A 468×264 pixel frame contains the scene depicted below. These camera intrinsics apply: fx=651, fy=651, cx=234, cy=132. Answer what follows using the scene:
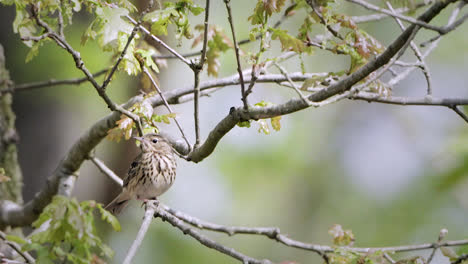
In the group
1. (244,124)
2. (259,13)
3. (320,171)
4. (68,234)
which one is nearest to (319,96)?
(244,124)

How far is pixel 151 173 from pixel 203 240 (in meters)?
1.82

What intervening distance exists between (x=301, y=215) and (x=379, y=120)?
3588mm

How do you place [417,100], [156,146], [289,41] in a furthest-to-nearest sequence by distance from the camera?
[156,146], [289,41], [417,100]

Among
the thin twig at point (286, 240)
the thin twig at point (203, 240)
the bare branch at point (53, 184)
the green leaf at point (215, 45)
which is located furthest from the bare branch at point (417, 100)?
the bare branch at point (53, 184)

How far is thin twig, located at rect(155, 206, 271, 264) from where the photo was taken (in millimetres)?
3863

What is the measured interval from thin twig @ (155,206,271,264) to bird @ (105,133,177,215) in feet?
4.38

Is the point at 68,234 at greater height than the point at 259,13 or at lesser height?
lesser

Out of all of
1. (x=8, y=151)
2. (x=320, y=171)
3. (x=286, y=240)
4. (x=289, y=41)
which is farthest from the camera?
(x=320, y=171)

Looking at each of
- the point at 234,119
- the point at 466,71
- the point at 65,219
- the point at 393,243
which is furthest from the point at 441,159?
the point at 466,71

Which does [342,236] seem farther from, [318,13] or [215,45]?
[215,45]

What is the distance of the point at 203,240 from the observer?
4113mm

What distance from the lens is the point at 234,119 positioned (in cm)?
360

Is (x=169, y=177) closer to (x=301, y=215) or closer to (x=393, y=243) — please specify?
(x=393, y=243)

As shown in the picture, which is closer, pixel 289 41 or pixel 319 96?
pixel 319 96
